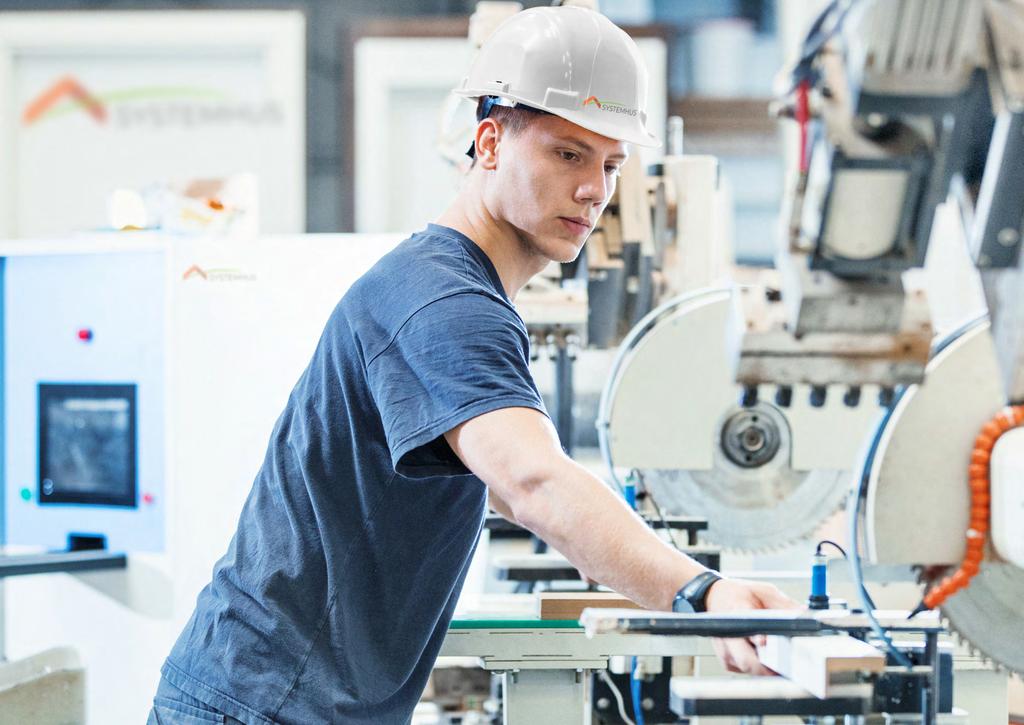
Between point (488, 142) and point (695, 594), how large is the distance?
0.60m

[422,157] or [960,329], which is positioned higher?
[422,157]

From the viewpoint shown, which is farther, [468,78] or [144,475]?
[144,475]

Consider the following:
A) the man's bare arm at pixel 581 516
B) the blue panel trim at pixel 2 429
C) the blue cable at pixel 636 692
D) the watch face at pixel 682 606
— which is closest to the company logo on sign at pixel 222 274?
the blue panel trim at pixel 2 429

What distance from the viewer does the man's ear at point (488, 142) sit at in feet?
4.36

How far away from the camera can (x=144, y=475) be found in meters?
2.97

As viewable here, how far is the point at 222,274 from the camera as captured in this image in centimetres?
288

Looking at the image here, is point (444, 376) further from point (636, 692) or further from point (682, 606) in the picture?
point (636, 692)

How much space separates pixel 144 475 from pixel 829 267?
2293mm

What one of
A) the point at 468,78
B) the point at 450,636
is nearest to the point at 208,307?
the point at 450,636

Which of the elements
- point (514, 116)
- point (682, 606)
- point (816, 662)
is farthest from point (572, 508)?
point (514, 116)

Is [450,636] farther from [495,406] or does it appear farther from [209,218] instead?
[209,218]

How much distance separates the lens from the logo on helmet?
1287 mm

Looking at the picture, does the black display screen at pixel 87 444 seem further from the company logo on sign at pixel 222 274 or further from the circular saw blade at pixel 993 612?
the circular saw blade at pixel 993 612

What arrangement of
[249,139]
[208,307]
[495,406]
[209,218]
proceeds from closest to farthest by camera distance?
[495,406]
[208,307]
[209,218]
[249,139]
